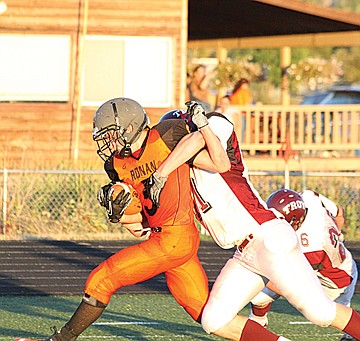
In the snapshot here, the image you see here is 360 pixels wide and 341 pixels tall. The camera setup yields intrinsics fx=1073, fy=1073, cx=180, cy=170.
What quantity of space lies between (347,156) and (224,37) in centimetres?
593

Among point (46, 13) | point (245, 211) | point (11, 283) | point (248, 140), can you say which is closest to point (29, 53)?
point (46, 13)

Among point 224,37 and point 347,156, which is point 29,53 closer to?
point 347,156

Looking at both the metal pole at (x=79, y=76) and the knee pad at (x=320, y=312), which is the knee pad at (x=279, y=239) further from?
the metal pole at (x=79, y=76)

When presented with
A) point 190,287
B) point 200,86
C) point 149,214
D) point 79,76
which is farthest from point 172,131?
point 200,86

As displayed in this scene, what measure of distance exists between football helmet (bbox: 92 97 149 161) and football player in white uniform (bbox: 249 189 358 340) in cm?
143

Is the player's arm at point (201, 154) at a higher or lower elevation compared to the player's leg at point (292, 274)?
higher

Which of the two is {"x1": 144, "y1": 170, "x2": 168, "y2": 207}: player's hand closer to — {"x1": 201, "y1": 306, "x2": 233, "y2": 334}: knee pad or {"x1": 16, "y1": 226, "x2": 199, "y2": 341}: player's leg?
{"x1": 16, "y1": 226, "x2": 199, "y2": 341}: player's leg

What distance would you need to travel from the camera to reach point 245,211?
6.29 m

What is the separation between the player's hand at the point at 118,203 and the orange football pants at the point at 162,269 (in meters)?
0.27

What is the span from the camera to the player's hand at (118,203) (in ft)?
20.4

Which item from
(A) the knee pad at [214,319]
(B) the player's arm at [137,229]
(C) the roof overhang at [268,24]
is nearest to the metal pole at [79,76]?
(C) the roof overhang at [268,24]

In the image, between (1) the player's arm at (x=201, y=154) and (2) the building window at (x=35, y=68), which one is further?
(2) the building window at (x=35, y=68)

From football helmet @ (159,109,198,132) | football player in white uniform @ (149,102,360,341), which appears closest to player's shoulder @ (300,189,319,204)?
football player in white uniform @ (149,102,360,341)

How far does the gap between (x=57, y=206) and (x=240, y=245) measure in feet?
27.9
